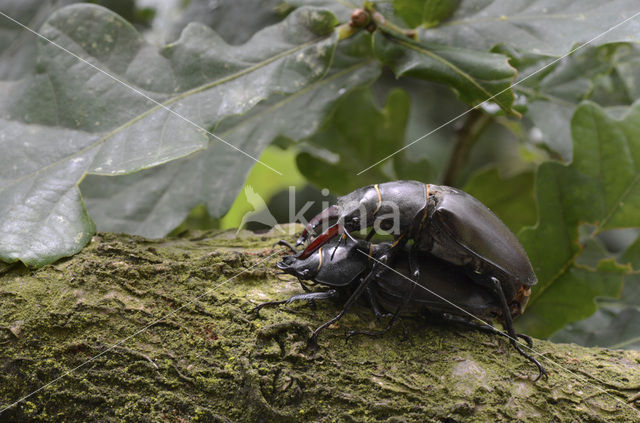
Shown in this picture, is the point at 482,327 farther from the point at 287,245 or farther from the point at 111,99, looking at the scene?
the point at 111,99

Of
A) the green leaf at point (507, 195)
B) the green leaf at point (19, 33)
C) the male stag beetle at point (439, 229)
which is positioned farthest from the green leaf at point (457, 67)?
the green leaf at point (19, 33)

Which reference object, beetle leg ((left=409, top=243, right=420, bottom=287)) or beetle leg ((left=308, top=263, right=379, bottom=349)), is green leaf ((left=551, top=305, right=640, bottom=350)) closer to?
beetle leg ((left=409, top=243, right=420, bottom=287))

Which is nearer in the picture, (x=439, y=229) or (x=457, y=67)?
(x=439, y=229)

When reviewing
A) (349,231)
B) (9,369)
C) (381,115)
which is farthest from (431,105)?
(9,369)

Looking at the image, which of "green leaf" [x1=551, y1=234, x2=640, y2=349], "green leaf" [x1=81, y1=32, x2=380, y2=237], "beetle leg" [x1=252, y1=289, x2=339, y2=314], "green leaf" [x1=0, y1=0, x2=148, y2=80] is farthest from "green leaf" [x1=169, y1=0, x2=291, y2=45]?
"green leaf" [x1=551, y1=234, x2=640, y2=349]

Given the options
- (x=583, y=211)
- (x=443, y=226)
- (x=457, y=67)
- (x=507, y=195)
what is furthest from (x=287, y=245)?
(x=507, y=195)

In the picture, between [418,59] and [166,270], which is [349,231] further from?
[418,59]
